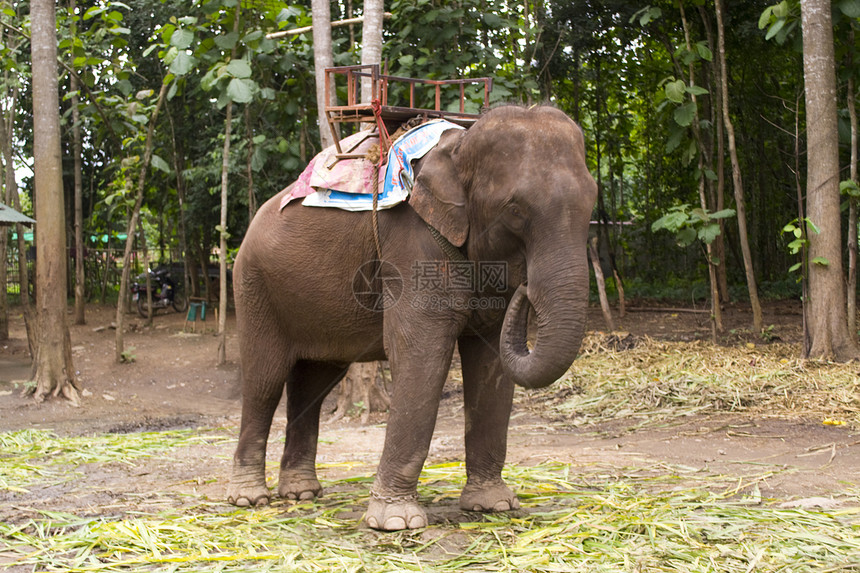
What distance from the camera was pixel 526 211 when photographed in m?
3.81

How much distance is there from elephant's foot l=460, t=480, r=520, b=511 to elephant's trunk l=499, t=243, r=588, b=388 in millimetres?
1035

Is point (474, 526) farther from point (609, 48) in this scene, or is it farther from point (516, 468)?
point (609, 48)

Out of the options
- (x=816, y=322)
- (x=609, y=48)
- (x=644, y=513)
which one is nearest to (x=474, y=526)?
(x=644, y=513)

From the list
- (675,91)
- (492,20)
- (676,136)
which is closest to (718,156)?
(676,136)

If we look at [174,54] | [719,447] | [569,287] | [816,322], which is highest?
[174,54]

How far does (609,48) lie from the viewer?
15508mm

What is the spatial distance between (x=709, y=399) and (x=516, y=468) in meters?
2.97

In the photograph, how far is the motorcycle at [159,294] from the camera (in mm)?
18141

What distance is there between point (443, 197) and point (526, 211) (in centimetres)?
47

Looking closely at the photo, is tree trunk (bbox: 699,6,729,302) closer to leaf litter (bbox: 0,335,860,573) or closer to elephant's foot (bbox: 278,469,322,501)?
leaf litter (bbox: 0,335,860,573)

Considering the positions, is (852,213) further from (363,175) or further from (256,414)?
(256,414)

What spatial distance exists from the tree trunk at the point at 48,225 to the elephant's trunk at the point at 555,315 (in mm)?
7430

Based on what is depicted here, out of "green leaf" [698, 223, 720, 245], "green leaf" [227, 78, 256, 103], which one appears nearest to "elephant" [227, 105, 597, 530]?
"green leaf" [227, 78, 256, 103]

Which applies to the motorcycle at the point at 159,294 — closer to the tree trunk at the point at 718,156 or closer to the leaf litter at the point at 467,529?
the tree trunk at the point at 718,156
